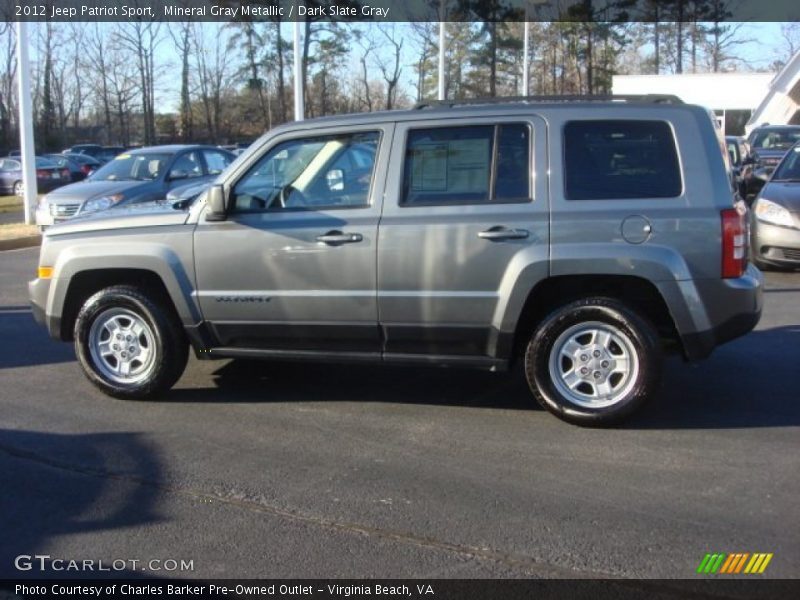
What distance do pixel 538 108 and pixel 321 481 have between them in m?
2.60

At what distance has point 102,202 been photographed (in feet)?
45.6

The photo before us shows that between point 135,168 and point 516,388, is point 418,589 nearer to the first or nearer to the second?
point 516,388

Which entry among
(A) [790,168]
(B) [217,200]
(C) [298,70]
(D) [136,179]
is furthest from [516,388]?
(C) [298,70]

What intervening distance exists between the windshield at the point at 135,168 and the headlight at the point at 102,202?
31.0 inches

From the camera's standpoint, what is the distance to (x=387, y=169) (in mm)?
5473

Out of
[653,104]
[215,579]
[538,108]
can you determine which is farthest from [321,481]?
[653,104]

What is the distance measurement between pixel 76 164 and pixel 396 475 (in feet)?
96.4

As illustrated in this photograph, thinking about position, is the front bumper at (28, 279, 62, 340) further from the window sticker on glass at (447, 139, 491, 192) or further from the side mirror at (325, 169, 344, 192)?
the window sticker on glass at (447, 139, 491, 192)

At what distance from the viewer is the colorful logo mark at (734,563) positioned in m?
3.59

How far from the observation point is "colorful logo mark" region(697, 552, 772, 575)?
3588 millimetres

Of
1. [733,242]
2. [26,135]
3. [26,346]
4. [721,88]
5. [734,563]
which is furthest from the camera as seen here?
[721,88]

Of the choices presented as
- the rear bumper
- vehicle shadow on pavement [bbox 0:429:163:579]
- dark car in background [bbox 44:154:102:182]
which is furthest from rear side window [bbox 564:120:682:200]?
dark car in background [bbox 44:154:102:182]

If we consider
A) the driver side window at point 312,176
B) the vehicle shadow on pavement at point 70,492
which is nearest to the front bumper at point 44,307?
the vehicle shadow on pavement at point 70,492

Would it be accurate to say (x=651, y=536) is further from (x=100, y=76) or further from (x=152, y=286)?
(x=100, y=76)
